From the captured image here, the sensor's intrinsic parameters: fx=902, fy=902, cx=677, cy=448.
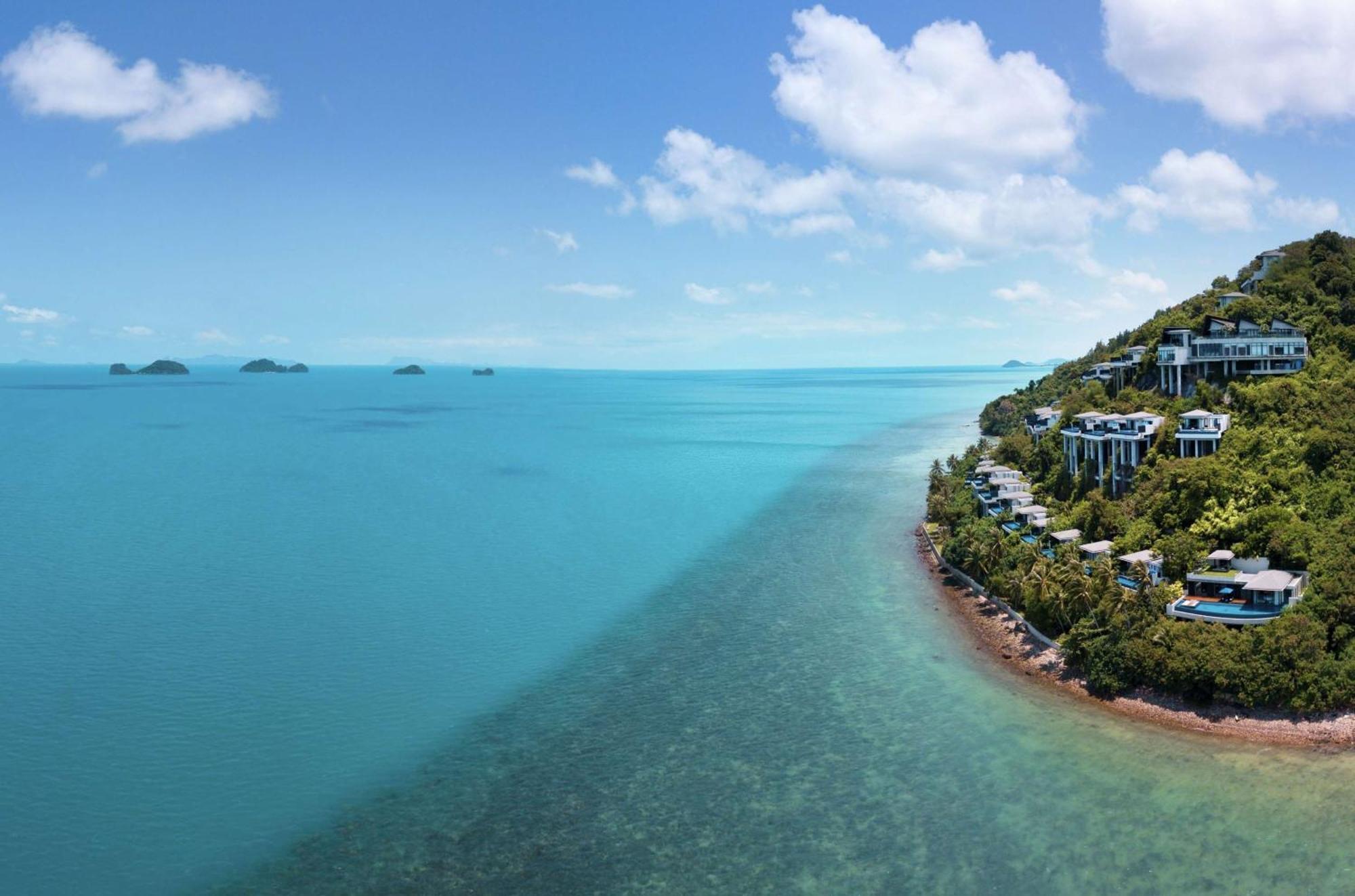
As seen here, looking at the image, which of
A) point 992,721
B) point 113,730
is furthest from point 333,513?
point 992,721

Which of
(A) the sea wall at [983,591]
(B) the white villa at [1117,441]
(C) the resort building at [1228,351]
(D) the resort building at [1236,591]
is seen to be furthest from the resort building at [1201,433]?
(A) the sea wall at [983,591]

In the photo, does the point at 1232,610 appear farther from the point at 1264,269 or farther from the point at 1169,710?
the point at 1264,269

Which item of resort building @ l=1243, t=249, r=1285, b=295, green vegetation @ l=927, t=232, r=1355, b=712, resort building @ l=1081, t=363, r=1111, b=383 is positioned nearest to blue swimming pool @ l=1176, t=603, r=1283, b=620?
green vegetation @ l=927, t=232, r=1355, b=712

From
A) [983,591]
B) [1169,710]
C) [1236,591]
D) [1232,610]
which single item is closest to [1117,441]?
[983,591]

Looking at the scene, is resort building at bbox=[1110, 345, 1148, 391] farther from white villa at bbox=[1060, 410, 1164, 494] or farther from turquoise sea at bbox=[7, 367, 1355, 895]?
turquoise sea at bbox=[7, 367, 1355, 895]

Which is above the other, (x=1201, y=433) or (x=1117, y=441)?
(x=1201, y=433)
